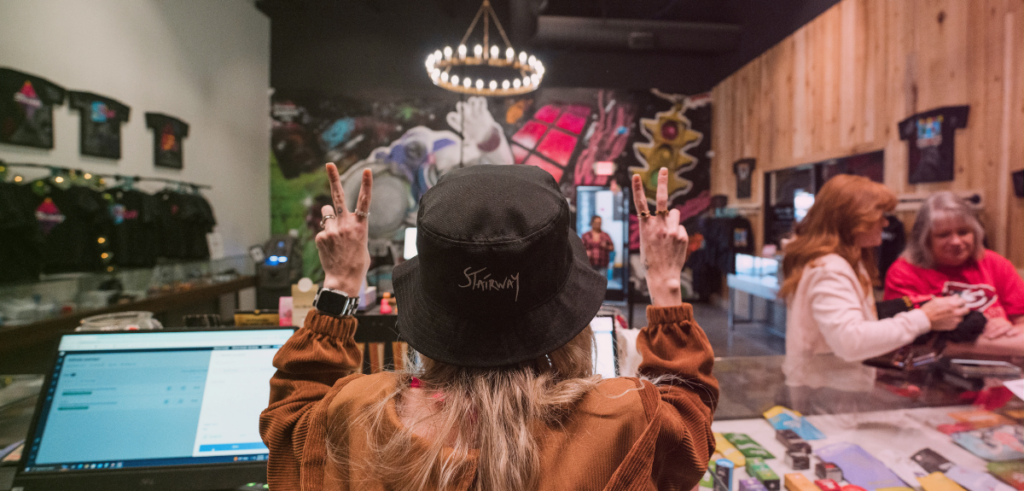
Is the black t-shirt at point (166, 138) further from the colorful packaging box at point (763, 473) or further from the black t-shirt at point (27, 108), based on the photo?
the colorful packaging box at point (763, 473)

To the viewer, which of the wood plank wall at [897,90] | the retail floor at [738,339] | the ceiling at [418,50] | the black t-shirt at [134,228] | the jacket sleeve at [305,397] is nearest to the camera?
the jacket sleeve at [305,397]

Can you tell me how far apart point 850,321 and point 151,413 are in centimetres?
210

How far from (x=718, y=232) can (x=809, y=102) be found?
70.9 inches

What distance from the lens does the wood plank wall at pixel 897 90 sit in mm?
2584

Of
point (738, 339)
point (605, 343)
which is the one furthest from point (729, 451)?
point (738, 339)

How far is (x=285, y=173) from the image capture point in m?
6.29

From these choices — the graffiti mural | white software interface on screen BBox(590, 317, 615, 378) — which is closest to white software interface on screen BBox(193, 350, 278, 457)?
white software interface on screen BBox(590, 317, 615, 378)

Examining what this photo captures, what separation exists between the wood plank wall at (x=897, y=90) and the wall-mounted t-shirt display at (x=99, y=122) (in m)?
6.34

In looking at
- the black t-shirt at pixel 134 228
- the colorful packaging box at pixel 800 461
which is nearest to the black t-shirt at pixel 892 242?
the colorful packaging box at pixel 800 461

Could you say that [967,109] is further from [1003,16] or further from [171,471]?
[171,471]

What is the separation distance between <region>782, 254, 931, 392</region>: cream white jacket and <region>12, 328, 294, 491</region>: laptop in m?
1.72

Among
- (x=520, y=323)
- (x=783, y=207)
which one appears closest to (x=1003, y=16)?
(x=783, y=207)

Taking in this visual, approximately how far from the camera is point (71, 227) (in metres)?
3.31

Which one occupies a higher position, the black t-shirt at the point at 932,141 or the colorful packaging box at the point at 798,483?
the black t-shirt at the point at 932,141
